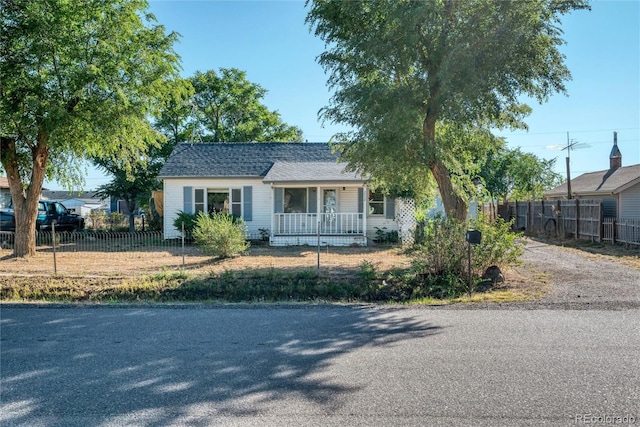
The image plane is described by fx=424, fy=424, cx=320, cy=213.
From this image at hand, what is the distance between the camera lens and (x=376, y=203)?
17.7 metres

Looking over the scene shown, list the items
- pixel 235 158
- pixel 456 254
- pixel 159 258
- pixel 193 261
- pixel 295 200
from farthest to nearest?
1. pixel 235 158
2. pixel 295 200
3. pixel 159 258
4. pixel 193 261
5. pixel 456 254

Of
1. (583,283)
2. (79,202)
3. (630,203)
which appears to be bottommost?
(583,283)

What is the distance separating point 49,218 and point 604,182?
27902 mm

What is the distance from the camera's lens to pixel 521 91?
30.0 ft

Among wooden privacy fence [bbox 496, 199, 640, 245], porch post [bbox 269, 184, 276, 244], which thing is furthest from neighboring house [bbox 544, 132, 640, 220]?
porch post [bbox 269, 184, 276, 244]

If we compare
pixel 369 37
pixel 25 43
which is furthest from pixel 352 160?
pixel 25 43

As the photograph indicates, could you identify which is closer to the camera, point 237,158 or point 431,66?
point 431,66

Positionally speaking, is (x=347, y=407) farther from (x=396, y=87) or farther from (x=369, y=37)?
(x=369, y=37)

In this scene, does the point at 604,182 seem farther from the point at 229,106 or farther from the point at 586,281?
the point at 229,106

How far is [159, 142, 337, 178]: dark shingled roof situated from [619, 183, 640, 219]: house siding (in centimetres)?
1289

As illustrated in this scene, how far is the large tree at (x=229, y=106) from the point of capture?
100.0ft

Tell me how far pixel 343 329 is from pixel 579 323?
3.29 meters

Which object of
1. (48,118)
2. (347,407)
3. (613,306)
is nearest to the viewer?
(347,407)

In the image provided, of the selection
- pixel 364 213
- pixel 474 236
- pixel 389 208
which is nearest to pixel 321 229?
pixel 364 213
